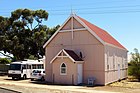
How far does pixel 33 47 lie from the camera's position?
2024 inches

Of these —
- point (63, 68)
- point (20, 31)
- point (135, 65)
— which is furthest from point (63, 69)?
point (20, 31)

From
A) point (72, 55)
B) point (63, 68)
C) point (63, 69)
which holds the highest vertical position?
point (72, 55)

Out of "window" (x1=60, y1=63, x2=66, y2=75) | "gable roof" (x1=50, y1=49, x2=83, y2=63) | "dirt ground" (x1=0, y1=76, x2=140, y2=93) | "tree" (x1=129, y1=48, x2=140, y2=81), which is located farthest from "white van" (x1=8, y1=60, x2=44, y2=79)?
"tree" (x1=129, y1=48, x2=140, y2=81)

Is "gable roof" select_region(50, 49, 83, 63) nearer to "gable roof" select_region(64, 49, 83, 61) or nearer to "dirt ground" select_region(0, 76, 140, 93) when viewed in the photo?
"gable roof" select_region(64, 49, 83, 61)

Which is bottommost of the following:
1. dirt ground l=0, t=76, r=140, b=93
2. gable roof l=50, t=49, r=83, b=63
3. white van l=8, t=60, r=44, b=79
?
dirt ground l=0, t=76, r=140, b=93

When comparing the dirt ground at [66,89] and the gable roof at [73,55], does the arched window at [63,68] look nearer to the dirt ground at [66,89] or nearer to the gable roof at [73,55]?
the gable roof at [73,55]

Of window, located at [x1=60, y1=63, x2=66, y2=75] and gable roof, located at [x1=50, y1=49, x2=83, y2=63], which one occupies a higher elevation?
gable roof, located at [x1=50, y1=49, x2=83, y2=63]

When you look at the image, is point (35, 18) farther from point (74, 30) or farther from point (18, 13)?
point (74, 30)

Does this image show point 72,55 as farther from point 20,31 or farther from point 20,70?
point 20,31

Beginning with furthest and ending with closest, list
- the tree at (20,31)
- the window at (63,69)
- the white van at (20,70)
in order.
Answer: the tree at (20,31), the white van at (20,70), the window at (63,69)

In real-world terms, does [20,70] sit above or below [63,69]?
below

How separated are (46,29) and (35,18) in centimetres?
290

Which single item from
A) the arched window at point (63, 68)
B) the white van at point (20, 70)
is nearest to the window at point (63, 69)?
the arched window at point (63, 68)

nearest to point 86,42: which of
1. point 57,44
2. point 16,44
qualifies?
point 57,44
